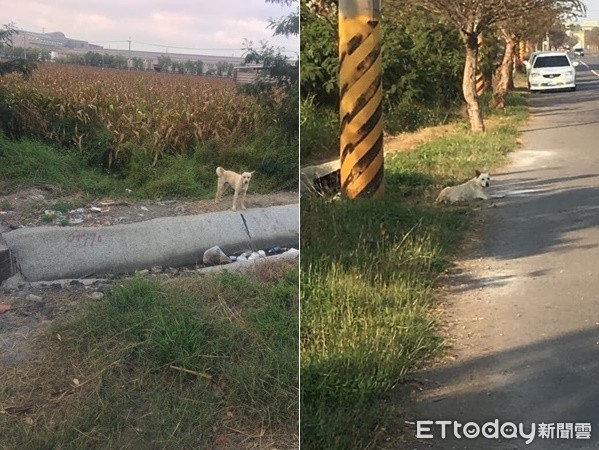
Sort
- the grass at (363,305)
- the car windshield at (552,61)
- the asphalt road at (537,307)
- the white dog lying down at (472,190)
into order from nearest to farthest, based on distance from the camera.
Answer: the asphalt road at (537,307), the grass at (363,305), the car windshield at (552,61), the white dog lying down at (472,190)

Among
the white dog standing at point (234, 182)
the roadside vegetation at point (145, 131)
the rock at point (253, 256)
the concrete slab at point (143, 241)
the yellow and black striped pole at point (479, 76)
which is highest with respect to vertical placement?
the yellow and black striped pole at point (479, 76)

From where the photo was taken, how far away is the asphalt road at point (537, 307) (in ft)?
5.07

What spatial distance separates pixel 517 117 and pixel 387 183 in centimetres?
54

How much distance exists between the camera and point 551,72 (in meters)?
1.99

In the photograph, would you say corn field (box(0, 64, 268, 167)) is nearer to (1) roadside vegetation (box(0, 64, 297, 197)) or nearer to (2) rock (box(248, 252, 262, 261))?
(1) roadside vegetation (box(0, 64, 297, 197))

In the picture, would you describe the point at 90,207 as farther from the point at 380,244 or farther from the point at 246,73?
the point at 380,244

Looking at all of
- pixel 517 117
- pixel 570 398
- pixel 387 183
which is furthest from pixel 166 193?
pixel 517 117

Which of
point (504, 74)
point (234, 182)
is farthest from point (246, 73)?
point (504, 74)

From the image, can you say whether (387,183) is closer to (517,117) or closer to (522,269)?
(522,269)

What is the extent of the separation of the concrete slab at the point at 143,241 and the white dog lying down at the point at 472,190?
597mm

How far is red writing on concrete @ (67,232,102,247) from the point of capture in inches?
62.7

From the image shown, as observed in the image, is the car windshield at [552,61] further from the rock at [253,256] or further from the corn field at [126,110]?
the rock at [253,256]

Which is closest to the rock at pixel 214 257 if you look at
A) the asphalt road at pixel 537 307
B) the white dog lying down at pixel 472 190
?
the asphalt road at pixel 537 307

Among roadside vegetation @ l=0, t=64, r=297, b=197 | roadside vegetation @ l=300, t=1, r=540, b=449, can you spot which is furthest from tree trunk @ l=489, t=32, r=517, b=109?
roadside vegetation @ l=0, t=64, r=297, b=197
